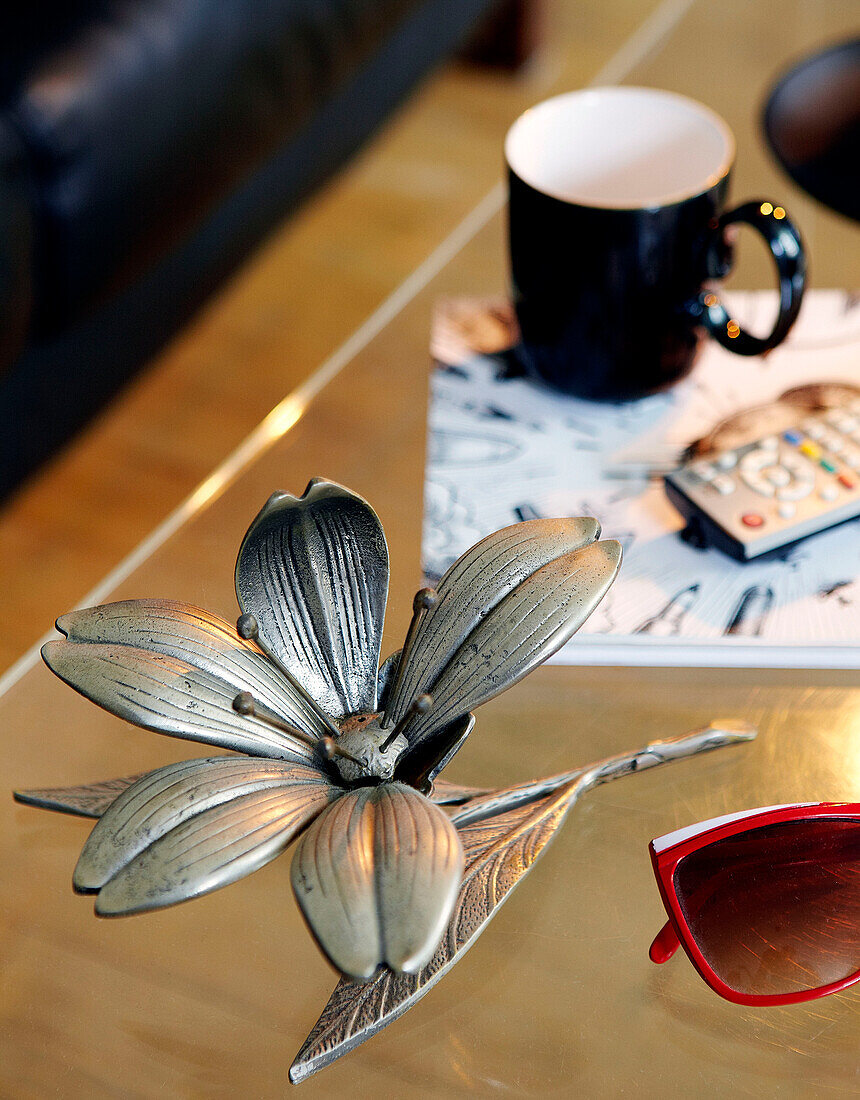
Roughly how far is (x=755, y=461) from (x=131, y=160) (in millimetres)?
554

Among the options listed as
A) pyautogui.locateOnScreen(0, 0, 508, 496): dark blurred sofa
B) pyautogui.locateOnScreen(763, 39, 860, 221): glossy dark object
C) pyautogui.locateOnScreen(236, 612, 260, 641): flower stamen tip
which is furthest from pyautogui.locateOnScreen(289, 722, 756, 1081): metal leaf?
pyautogui.locateOnScreen(0, 0, 508, 496): dark blurred sofa

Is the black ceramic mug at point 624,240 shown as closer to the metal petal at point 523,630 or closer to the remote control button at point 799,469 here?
the remote control button at point 799,469

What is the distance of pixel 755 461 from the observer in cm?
52

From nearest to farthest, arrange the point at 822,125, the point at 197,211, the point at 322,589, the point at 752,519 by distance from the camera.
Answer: the point at 322,589 → the point at 752,519 → the point at 822,125 → the point at 197,211

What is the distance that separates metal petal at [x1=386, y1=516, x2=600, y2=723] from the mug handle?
7.9 inches

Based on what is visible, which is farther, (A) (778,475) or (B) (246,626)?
(A) (778,475)

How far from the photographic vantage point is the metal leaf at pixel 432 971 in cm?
35

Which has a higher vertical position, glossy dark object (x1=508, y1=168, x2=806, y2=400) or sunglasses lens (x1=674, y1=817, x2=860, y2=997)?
glossy dark object (x1=508, y1=168, x2=806, y2=400)

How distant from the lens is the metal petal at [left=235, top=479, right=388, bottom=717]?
14.7 inches

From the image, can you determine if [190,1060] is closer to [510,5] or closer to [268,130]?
[268,130]

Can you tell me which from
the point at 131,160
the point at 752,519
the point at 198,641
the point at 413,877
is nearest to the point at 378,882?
the point at 413,877

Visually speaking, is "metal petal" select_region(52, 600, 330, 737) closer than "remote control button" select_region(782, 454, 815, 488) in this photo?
Yes

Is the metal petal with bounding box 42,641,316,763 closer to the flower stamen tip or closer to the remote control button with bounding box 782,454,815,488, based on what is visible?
the flower stamen tip

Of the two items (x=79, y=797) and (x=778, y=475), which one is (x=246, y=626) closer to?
(x=79, y=797)
